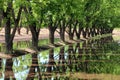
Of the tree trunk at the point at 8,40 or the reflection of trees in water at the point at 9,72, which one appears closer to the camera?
the reflection of trees in water at the point at 9,72

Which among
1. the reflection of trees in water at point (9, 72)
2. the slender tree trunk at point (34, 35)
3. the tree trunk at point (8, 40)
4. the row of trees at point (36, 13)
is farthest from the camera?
the slender tree trunk at point (34, 35)

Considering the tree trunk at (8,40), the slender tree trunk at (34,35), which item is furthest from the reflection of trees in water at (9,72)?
the slender tree trunk at (34,35)

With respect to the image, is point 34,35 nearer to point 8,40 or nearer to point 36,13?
point 36,13

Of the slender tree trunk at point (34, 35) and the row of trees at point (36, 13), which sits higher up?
the row of trees at point (36, 13)

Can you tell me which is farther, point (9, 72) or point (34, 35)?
point (34, 35)

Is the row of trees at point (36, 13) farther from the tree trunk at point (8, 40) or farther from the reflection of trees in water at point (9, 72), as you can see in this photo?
the reflection of trees in water at point (9, 72)

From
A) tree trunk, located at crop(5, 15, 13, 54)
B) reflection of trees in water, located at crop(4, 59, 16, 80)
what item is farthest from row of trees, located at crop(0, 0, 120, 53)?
reflection of trees in water, located at crop(4, 59, 16, 80)

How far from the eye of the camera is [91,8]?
63.7 m

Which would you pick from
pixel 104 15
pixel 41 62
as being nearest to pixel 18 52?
pixel 41 62

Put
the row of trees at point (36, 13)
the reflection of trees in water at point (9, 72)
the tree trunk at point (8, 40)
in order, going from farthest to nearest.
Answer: the tree trunk at point (8, 40) → the row of trees at point (36, 13) → the reflection of trees in water at point (9, 72)

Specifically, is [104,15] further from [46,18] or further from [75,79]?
[75,79]

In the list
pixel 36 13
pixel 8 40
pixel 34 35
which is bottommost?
pixel 8 40

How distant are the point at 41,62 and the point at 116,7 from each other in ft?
155

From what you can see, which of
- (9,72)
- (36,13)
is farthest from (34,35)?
(9,72)
